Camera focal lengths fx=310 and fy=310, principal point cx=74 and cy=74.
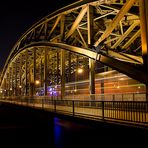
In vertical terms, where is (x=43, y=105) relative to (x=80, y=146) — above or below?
above

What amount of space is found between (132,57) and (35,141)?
8.87 metres

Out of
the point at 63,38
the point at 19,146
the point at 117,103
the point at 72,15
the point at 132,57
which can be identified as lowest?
the point at 19,146

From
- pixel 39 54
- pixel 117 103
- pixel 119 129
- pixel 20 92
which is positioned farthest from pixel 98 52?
pixel 20 92

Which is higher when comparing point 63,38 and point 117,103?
point 63,38

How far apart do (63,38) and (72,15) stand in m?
3.98

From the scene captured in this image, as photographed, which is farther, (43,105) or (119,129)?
(43,105)

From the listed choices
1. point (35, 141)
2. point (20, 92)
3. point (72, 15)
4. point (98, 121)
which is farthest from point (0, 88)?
point (98, 121)

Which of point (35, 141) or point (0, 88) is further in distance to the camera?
point (0, 88)

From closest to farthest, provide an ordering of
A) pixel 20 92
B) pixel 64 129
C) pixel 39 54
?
pixel 64 129
pixel 39 54
pixel 20 92

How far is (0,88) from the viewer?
3652 inches

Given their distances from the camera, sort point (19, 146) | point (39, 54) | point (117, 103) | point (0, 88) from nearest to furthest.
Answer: point (117, 103), point (19, 146), point (39, 54), point (0, 88)

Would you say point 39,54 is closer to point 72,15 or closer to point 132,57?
point 72,15

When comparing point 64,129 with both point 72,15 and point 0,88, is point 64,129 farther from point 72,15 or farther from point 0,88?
point 0,88

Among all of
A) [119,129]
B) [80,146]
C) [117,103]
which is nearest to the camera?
[119,129]
